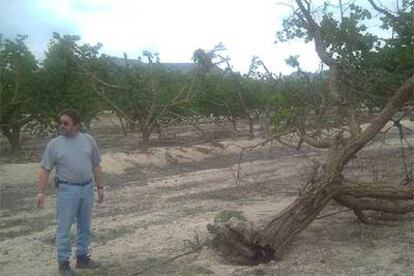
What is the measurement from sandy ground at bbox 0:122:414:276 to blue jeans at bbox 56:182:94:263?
0.31 metres

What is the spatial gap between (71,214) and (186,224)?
2.39m

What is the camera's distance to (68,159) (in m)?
5.43

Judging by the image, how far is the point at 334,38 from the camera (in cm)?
1191

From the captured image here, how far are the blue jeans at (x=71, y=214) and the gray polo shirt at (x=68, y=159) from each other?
0.11 meters

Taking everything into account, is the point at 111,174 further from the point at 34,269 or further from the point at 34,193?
the point at 34,269

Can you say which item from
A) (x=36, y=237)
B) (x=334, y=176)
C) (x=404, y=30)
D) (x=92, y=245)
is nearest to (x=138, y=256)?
(x=92, y=245)

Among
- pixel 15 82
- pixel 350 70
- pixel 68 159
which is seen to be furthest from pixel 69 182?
pixel 15 82

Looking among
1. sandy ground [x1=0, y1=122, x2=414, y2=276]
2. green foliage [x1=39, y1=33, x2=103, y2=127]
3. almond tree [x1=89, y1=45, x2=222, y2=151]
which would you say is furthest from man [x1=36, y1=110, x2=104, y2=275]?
green foliage [x1=39, y1=33, x2=103, y2=127]

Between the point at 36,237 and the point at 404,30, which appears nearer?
the point at 36,237

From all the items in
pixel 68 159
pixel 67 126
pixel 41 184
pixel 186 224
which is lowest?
pixel 186 224

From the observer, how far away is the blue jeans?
5.32m

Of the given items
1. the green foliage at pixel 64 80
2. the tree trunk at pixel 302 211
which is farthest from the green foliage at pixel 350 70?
the green foliage at pixel 64 80

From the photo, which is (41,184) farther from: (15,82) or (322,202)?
(15,82)

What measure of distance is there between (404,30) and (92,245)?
9.91 m
